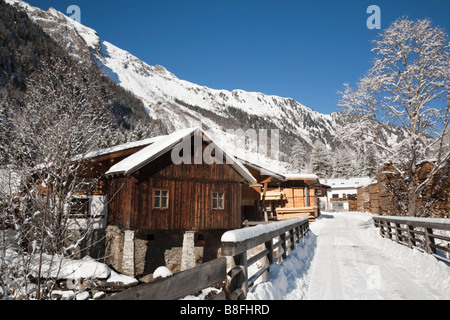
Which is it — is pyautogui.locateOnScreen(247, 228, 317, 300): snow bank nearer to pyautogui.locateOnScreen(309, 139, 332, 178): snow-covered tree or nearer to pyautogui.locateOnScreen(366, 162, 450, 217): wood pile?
pyautogui.locateOnScreen(366, 162, 450, 217): wood pile

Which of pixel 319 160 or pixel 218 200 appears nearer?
pixel 218 200

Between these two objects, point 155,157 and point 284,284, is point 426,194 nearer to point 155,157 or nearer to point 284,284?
point 284,284

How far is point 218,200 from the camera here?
62.3 feet

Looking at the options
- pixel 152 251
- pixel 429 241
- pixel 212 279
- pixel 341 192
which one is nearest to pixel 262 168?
pixel 152 251

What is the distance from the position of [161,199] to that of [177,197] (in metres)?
1.02

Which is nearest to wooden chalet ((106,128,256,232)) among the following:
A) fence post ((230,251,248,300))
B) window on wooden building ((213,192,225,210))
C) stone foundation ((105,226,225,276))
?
window on wooden building ((213,192,225,210))

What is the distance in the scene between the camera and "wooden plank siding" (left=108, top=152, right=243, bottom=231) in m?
16.1

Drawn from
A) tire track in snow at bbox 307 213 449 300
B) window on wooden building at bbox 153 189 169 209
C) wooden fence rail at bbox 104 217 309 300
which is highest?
window on wooden building at bbox 153 189 169 209

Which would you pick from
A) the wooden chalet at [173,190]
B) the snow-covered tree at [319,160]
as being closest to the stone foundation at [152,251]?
→ the wooden chalet at [173,190]

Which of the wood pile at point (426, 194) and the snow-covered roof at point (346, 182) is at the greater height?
the snow-covered roof at point (346, 182)

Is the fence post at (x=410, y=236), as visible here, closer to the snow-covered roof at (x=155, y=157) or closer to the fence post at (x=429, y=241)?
the fence post at (x=429, y=241)

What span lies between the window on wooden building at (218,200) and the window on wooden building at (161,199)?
11.0 feet

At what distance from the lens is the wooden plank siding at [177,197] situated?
1612 cm

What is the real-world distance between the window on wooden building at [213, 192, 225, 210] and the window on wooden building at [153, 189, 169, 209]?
11.0 ft
